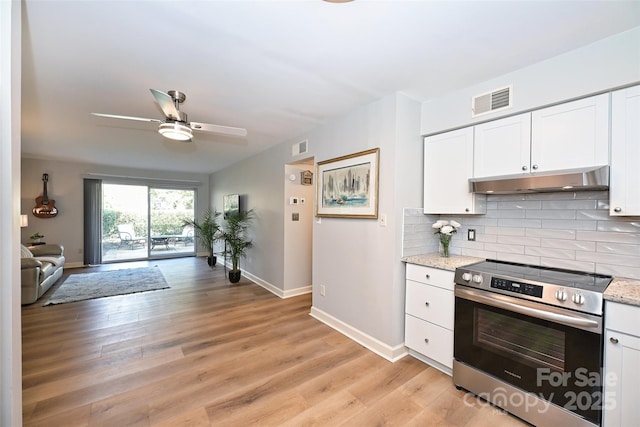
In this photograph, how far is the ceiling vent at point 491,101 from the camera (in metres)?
2.12

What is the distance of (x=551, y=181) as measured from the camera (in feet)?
5.94

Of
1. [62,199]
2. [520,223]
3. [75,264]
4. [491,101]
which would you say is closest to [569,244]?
[520,223]

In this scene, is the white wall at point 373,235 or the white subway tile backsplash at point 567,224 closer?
the white subway tile backsplash at point 567,224

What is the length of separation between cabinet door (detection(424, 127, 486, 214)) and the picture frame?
53 centimetres

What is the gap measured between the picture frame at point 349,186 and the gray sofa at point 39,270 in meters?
3.86

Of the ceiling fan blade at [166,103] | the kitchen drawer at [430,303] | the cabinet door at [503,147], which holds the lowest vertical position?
the kitchen drawer at [430,303]

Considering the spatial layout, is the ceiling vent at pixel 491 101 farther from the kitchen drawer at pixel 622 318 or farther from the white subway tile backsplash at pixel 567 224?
the kitchen drawer at pixel 622 318

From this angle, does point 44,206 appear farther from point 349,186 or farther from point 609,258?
point 609,258

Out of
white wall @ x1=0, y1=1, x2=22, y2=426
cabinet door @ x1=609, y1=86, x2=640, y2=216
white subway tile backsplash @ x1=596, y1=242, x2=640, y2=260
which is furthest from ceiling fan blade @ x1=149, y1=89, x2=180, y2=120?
white subway tile backsplash @ x1=596, y1=242, x2=640, y2=260

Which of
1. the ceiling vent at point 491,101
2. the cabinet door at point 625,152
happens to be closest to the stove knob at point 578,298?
the cabinet door at point 625,152

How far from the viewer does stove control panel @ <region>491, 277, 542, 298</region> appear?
172 centimetres

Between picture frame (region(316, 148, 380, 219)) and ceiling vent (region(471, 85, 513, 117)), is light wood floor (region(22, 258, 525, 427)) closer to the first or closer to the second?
picture frame (region(316, 148, 380, 219))

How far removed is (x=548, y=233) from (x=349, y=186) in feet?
5.82

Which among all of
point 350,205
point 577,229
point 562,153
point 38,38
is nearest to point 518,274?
point 577,229
